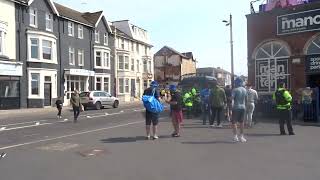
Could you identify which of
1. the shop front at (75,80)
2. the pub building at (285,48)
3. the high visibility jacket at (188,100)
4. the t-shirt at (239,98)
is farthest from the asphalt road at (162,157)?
the shop front at (75,80)

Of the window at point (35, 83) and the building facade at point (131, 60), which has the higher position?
the building facade at point (131, 60)

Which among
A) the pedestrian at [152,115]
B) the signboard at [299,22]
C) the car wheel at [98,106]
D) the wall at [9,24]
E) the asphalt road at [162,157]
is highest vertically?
the wall at [9,24]

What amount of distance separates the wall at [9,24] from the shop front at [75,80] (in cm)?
763

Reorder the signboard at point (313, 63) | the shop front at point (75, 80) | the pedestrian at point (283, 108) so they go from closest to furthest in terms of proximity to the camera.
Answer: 1. the pedestrian at point (283, 108)
2. the signboard at point (313, 63)
3. the shop front at point (75, 80)

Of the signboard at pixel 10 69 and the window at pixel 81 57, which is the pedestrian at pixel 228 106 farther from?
the window at pixel 81 57

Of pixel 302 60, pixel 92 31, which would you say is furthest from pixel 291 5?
pixel 92 31

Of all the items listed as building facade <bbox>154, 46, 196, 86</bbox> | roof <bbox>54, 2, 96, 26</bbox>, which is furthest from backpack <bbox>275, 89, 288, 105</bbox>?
building facade <bbox>154, 46, 196, 86</bbox>

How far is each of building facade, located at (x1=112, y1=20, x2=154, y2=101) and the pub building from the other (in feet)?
107

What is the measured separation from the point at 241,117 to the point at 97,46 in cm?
3887

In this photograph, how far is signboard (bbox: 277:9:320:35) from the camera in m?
22.0

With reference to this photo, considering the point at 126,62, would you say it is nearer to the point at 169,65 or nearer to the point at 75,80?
the point at 75,80

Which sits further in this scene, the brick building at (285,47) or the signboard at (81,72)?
the signboard at (81,72)

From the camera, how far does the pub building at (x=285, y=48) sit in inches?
869

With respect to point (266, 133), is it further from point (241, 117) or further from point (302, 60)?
point (302, 60)
